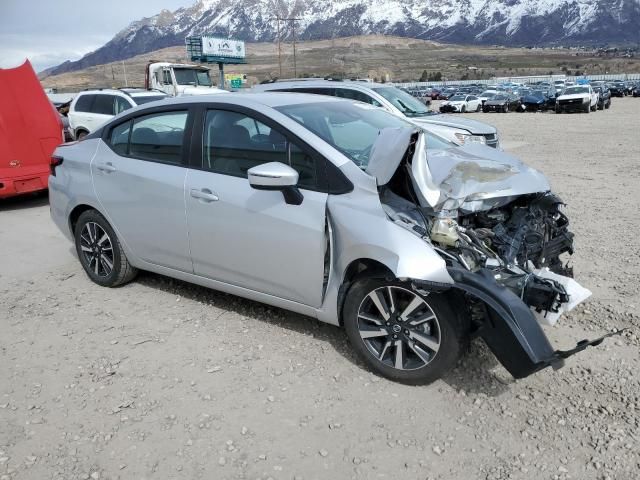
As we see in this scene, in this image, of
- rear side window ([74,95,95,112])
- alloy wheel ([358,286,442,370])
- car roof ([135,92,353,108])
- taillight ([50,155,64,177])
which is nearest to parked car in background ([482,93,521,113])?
rear side window ([74,95,95,112])

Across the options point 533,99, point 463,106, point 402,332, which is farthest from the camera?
point 463,106

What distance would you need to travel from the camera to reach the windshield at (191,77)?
19.2 m

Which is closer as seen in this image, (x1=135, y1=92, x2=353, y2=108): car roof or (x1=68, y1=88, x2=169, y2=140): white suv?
(x1=135, y1=92, x2=353, y2=108): car roof

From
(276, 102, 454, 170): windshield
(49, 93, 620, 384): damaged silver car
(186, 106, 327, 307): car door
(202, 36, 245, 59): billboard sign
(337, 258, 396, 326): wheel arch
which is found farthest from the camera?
(202, 36, 245, 59): billboard sign

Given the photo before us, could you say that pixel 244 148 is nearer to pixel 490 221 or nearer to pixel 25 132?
pixel 490 221

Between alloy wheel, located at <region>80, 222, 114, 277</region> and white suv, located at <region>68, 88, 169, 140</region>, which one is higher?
white suv, located at <region>68, 88, 169, 140</region>

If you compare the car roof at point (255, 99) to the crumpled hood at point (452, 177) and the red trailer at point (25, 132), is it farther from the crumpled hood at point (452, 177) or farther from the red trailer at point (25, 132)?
the red trailer at point (25, 132)

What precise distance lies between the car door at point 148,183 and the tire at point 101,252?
19 centimetres

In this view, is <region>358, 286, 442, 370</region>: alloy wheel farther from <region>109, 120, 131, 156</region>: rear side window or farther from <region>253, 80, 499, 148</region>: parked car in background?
<region>253, 80, 499, 148</region>: parked car in background

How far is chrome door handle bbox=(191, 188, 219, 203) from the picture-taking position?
151 inches

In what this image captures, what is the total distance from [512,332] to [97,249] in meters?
3.68

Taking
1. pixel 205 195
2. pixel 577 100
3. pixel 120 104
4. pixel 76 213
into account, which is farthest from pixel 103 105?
pixel 577 100

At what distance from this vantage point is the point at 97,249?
4.91m

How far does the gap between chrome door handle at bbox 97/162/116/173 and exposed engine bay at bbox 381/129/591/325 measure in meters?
2.45
